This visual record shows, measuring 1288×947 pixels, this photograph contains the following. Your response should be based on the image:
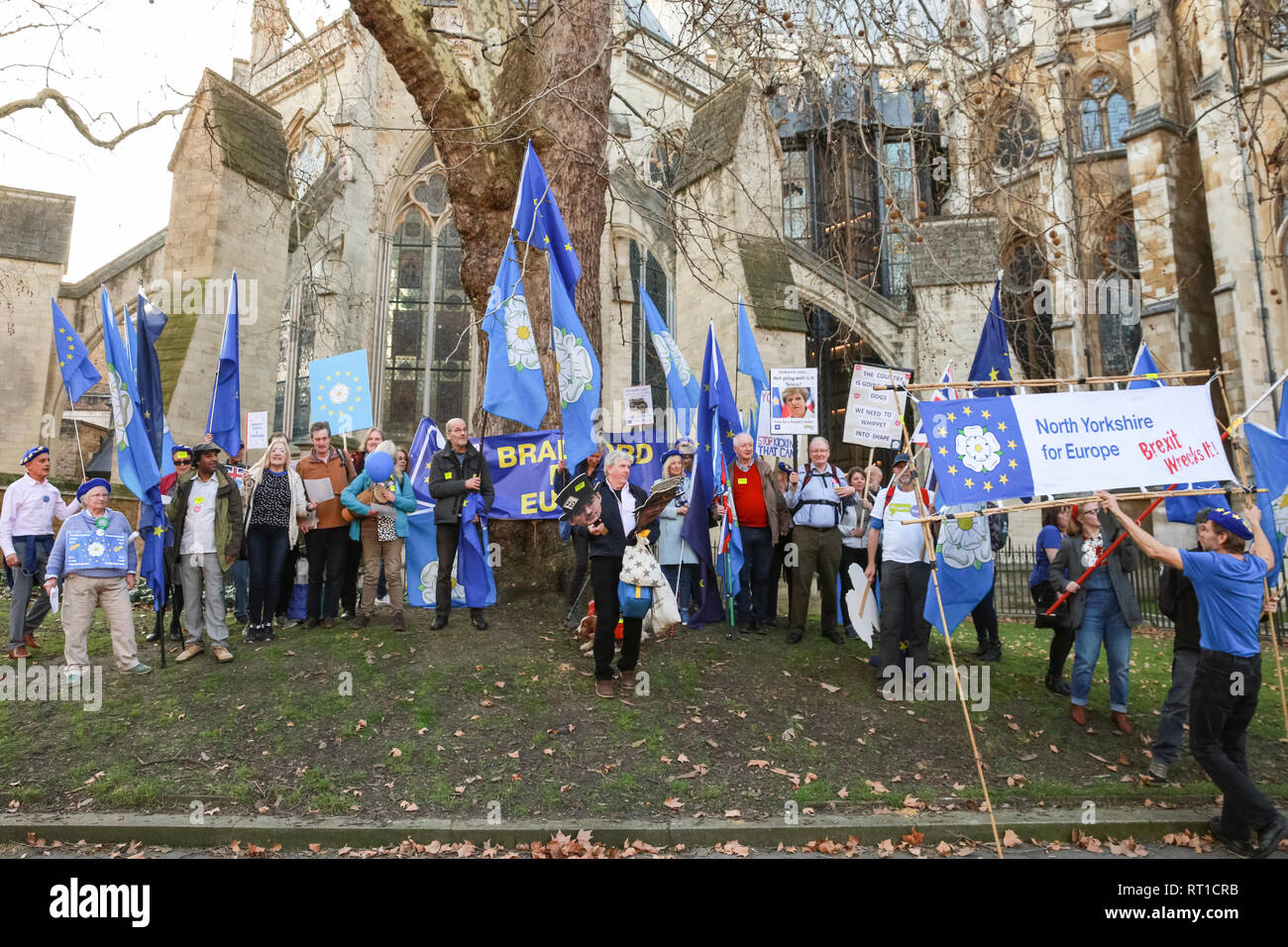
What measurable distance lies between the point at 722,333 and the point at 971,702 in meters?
8.46

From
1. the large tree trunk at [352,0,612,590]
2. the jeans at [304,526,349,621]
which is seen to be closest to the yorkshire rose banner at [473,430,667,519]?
the large tree trunk at [352,0,612,590]

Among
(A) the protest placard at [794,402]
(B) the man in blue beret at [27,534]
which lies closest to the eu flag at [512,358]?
(A) the protest placard at [794,402]

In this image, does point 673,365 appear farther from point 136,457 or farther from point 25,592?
point 25,592

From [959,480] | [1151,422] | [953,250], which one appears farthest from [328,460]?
[953,250]

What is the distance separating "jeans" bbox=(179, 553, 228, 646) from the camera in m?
6.93

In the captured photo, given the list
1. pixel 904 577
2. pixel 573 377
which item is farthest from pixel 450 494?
pixel 904 577

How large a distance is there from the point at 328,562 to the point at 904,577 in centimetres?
535

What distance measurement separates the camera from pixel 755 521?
318 inches

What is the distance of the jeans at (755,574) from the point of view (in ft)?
26.6

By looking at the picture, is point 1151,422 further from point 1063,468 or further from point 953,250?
point 953,250

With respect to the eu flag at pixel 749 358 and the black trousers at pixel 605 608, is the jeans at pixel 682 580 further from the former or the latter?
the eu flag at pixel 749 358

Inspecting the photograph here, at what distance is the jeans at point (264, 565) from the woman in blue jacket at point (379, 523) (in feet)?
2.11

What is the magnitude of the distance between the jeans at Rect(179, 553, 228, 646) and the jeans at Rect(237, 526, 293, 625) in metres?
0.35

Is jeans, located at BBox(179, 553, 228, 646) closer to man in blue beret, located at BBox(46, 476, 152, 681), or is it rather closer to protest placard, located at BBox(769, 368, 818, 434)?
man in blue beret, located at BBox(46, 476, 152, 681)
